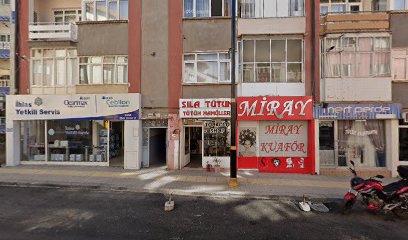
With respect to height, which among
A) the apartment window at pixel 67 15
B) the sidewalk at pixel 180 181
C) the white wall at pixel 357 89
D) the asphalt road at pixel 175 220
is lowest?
the asphalt road at pixel 175 220

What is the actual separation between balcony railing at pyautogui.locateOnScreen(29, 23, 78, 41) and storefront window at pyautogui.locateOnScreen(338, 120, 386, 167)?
14.5m

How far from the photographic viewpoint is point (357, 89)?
38.5 ft

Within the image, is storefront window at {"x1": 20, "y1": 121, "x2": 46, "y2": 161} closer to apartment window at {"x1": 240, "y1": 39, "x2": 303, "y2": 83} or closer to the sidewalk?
the sidewalk

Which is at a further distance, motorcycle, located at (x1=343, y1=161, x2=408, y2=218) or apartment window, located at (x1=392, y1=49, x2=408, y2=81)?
apartment window, located at (x1=392, y1=49, x2=408, y2=81)

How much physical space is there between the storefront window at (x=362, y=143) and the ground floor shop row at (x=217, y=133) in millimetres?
43

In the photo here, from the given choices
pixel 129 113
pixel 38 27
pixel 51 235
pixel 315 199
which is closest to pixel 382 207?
pixel 315 199

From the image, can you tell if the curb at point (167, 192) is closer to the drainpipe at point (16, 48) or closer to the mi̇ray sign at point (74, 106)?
the mi̇ray sign at point (74, 106)

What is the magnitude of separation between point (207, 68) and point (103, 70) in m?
5.58

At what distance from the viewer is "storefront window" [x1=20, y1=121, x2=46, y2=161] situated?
1434cm

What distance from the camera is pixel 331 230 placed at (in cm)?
625

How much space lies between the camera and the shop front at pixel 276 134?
1213 cm

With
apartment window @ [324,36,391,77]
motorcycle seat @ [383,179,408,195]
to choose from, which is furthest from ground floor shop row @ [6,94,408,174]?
motorcycle seat @ [383,179,408,195]

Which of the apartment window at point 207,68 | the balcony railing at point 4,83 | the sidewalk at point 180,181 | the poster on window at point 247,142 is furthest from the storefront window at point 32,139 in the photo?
the poster on window at point 247,142

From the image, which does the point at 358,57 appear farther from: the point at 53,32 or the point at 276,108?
the point at 53,32
